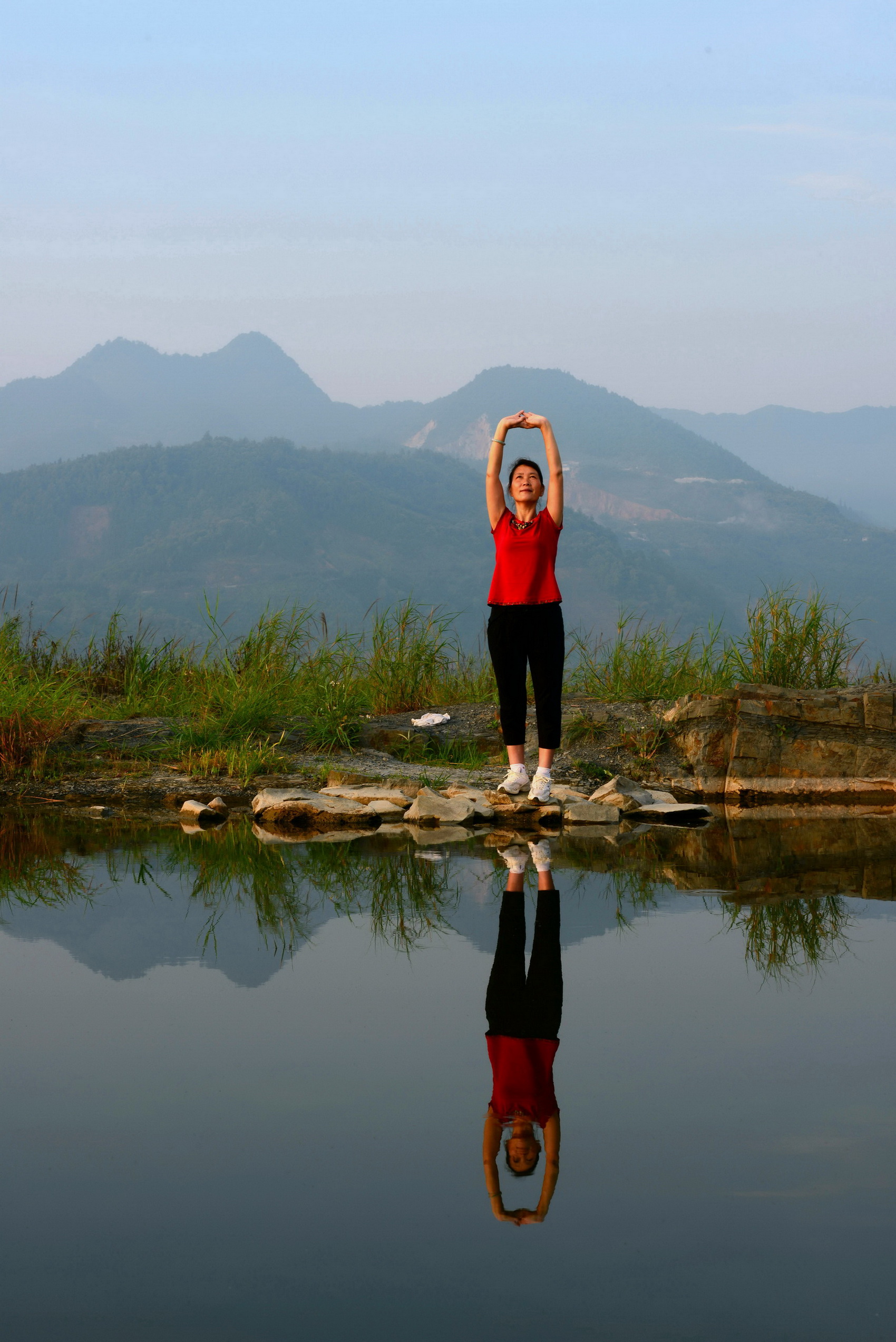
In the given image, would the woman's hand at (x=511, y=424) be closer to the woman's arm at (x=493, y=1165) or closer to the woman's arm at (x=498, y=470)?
the woman's arm at (x=498, y=470)

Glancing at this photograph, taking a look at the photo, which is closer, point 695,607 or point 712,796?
point 712,796

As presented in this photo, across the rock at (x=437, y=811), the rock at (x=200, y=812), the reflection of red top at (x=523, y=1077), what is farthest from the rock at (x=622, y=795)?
the reflection of red top at (x=523, y=1077)

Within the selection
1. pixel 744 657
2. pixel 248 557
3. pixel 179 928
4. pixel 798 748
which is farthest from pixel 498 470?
pixel 248 557

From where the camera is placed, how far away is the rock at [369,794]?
6863 mm

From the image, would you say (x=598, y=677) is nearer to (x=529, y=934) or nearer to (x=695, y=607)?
(x=529, y=934)

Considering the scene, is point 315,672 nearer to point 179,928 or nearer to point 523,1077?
point 179,928

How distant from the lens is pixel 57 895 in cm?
461

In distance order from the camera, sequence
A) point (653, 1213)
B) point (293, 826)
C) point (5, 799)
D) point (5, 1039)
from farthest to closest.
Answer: point (5, 799), point (293, 826), point (5, 1039), point (653, 1213)

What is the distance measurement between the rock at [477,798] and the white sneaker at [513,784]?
0.41 feet

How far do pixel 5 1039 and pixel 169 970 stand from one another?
0.68 metres

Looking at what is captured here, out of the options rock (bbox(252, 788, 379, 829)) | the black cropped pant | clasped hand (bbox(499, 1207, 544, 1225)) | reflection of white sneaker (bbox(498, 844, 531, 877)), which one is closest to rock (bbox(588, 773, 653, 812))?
the black cropped pant

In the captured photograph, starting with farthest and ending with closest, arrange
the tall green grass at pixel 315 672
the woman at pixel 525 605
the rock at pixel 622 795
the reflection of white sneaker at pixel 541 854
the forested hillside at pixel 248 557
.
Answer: the forested hillside at pixel 248 557 < the tall green grass at pixel 315 672 < the rock at pixel 622 795 < the woman at pixel 525 605 < the reflection of white sneaker at pixel 541 854

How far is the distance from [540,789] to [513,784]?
229 millimetres

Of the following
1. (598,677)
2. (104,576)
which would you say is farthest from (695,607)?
(598,677)
